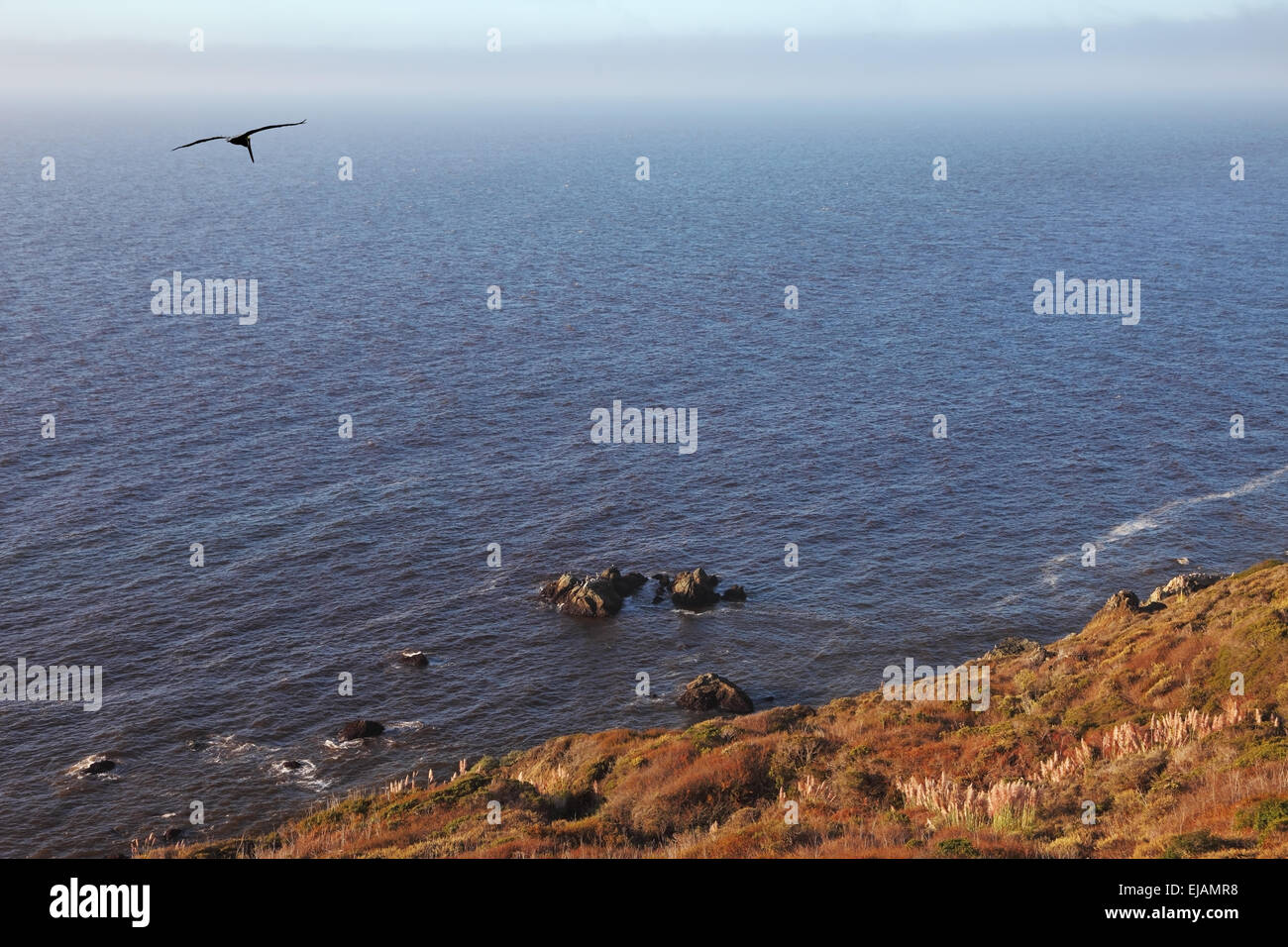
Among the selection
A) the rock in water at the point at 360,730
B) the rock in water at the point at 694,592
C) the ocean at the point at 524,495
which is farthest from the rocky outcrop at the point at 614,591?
the rock in water at the point at 360,730

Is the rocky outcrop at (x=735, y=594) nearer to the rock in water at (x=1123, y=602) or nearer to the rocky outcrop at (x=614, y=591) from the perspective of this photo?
the rocky outcrop at (x=614, y=591)

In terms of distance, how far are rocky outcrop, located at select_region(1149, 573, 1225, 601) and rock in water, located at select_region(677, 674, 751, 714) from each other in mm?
26179

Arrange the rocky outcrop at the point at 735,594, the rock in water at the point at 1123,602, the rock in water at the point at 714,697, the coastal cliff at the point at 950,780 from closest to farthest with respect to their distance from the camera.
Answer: the coastal cliff at the point at 950,780 < the rock in water at the point at 714,697 < the rock in water at the point at 1123,602 < the rocky outcrop at the point at 735,594

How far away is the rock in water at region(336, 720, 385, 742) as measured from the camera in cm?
5522

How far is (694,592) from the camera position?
6806 cm

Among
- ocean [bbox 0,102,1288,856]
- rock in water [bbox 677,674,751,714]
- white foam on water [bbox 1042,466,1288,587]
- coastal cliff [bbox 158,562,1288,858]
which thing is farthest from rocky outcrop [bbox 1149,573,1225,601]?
rock in water [bbox 677,674,751,714]

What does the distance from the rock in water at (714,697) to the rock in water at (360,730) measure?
632 inches

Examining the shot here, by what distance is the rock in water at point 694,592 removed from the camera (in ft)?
224

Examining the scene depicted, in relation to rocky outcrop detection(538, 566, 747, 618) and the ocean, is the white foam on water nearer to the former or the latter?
the ocean

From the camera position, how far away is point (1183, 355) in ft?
371

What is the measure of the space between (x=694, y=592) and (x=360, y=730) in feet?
74.4
